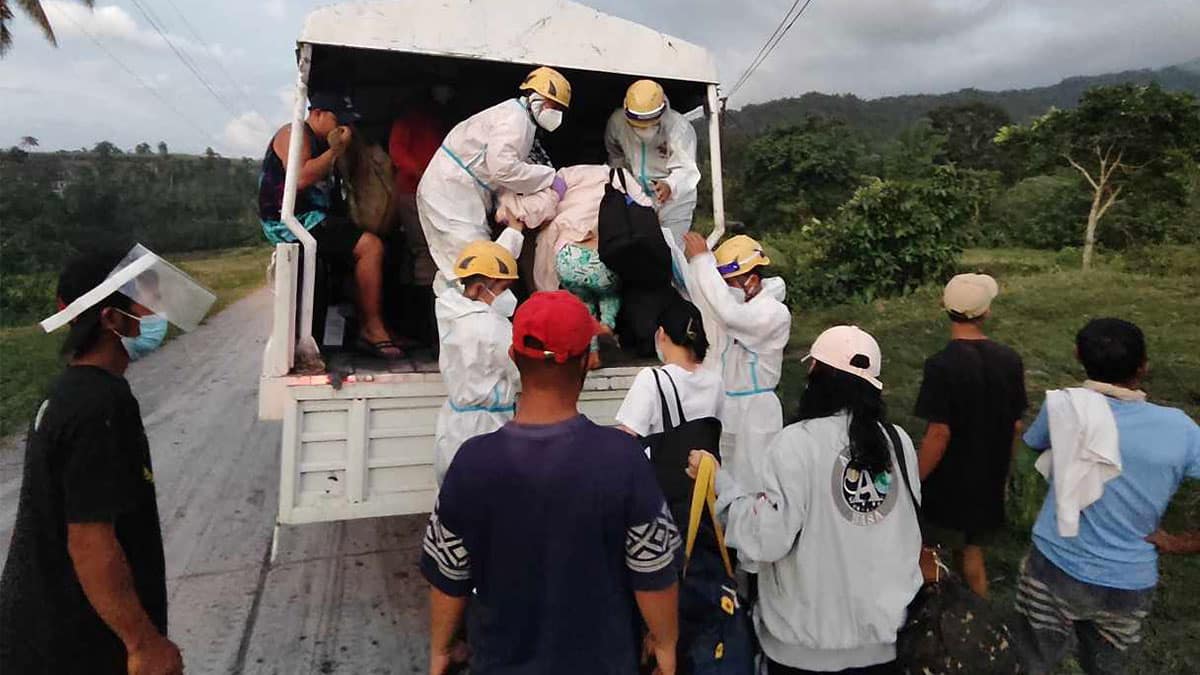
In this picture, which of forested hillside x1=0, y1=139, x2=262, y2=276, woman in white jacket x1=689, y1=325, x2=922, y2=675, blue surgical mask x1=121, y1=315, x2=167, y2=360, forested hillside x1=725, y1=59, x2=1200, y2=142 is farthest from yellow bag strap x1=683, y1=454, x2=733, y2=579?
forested hillside x1=725, y1=59, x2=1200, y2=142

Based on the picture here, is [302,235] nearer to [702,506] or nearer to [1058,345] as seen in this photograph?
[702,506]

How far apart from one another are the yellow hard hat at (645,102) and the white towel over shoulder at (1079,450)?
7.37 feet

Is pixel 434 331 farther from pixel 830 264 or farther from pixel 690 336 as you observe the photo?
pixel 830 264

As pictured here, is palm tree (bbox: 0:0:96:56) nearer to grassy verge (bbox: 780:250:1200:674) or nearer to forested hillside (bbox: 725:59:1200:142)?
grassy verge (bbox: 780:250:1200:674)

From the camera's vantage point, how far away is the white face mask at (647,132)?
396 centimetres

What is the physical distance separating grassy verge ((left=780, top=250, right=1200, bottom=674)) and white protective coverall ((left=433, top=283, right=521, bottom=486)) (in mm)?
2457

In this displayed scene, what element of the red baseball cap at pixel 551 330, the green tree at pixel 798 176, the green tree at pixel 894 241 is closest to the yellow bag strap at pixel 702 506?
the red baseball cap at pixel 551 330

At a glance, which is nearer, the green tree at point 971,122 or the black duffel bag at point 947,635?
the black duffel bag at point 947,635

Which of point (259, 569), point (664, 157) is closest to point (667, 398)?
point (664, 157)

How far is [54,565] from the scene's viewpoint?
170cm

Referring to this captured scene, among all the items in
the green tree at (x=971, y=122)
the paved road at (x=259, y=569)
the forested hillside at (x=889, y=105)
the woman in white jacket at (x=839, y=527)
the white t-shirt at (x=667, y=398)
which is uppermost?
the forested hillside at (x=889, y=105)

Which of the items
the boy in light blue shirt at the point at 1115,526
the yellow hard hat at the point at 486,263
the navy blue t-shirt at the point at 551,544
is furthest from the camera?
the yellow hard hat at the point at 486,263

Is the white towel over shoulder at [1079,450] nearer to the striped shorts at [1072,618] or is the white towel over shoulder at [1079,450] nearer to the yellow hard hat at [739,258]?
the striped shorts at [1072,618]

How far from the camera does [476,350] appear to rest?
2.87 m
